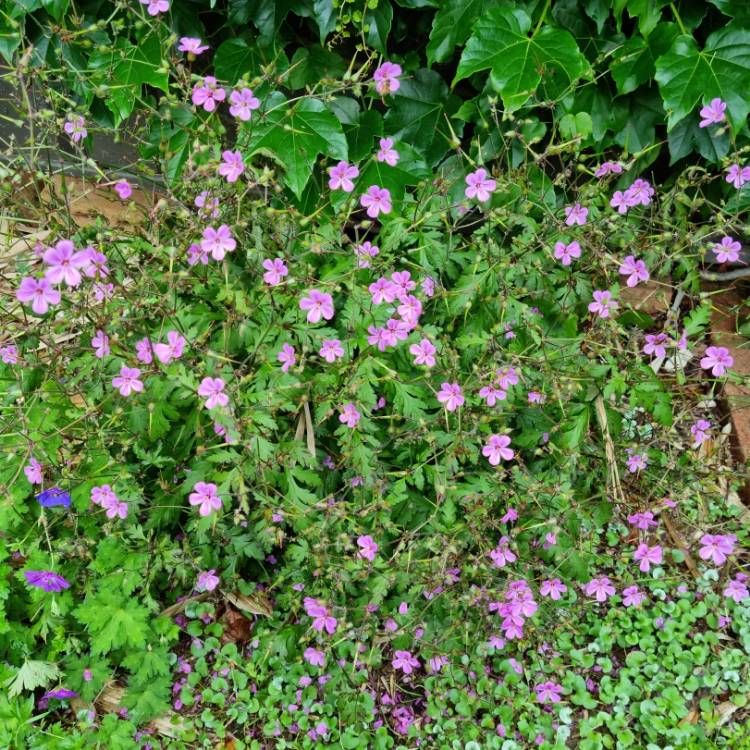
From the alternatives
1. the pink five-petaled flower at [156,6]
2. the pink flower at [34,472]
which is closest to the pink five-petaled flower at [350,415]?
the pink flower at [34,472]

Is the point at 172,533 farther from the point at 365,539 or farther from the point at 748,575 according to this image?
the point at 748,575

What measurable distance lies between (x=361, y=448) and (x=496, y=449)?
443mm

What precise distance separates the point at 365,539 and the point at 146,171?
1.50 metres

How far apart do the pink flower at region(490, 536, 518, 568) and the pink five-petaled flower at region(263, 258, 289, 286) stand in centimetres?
115

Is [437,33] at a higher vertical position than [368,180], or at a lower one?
higher

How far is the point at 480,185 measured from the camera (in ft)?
7.65

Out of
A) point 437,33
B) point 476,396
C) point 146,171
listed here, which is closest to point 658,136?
point 437,33

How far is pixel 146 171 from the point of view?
2.37 metres

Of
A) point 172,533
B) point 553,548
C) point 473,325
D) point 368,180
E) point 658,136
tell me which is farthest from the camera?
point 658,136

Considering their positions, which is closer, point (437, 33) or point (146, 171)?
point (146, 171)

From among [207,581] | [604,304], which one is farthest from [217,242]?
[604,304]

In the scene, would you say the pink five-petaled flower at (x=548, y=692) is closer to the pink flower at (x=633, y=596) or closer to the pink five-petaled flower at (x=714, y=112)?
the pink flower at (x=633, y=596)

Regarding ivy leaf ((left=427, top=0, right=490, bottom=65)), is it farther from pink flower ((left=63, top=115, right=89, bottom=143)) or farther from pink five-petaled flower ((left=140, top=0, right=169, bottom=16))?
pink flower ((left=63, top=115, right=89, bottom=143))

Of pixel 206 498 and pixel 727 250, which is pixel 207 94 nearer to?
pixel 206 498
